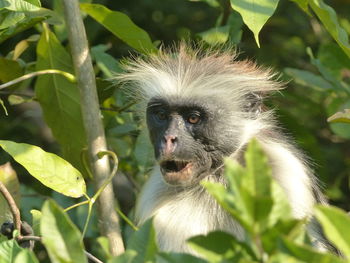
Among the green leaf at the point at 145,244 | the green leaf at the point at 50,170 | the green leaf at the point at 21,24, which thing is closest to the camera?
the green leaf at the point at 145,244

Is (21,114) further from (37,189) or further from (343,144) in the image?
(343,144)

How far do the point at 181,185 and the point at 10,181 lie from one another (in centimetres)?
99

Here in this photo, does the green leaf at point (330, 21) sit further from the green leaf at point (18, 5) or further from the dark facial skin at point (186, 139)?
the green leaf at point (18, 5)

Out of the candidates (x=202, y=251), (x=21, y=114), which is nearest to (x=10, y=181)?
(x=202, y=251)

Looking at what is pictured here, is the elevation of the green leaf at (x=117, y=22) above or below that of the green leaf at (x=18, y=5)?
below

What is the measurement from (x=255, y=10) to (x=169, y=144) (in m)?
1.01

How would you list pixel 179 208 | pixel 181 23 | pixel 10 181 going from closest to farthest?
pixel 10 181 → pixel 179 208 → pixel 181 23

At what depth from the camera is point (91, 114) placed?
3.97 m

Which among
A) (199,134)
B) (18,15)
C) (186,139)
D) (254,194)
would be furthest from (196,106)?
(254,194)

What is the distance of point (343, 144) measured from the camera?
305 inches

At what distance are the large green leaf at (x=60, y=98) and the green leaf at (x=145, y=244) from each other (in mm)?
2321

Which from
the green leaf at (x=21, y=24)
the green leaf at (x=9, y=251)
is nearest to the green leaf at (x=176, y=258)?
the green leaf at (x=9, y=251)

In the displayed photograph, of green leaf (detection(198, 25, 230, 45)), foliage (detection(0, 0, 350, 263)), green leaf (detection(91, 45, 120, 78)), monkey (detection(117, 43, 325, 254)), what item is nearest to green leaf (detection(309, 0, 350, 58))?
foliage (detection(0, 0, 350, 263))

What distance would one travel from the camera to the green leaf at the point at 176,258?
2211 millimetres
